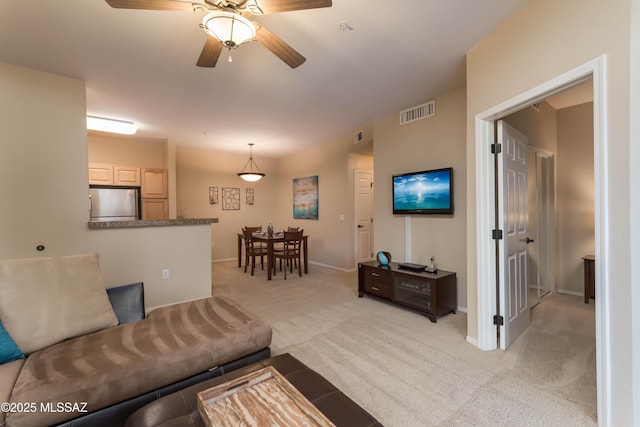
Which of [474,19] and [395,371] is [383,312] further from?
[474,19]

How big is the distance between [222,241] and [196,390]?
579 centimetres

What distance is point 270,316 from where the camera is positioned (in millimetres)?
3232

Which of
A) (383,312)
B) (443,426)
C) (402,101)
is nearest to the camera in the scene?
(443,426)

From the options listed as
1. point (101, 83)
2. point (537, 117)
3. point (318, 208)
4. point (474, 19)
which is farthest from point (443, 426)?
point (318, 208)

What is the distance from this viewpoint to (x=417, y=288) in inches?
129

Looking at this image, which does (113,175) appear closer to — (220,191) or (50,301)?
(220,191)

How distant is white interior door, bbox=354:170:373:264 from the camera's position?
229 inches

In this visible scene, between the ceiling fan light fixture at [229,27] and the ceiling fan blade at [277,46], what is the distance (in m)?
0.06

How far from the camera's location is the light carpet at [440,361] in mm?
1680

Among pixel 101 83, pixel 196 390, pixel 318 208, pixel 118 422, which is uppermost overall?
pixel 101 83

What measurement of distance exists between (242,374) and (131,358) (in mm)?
647

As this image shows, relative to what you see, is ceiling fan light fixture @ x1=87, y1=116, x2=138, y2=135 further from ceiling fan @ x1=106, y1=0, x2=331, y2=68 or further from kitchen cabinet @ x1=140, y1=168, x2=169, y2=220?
ceiling fan @ x1=106, y1=0, x2=331, y2=68

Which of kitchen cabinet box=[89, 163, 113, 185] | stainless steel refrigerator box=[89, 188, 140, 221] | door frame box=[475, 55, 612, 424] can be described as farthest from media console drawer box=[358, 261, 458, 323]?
kitchen cabinet box=[89, 163, 113, 185]

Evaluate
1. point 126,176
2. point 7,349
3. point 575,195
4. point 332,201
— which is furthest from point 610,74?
point 126,176
